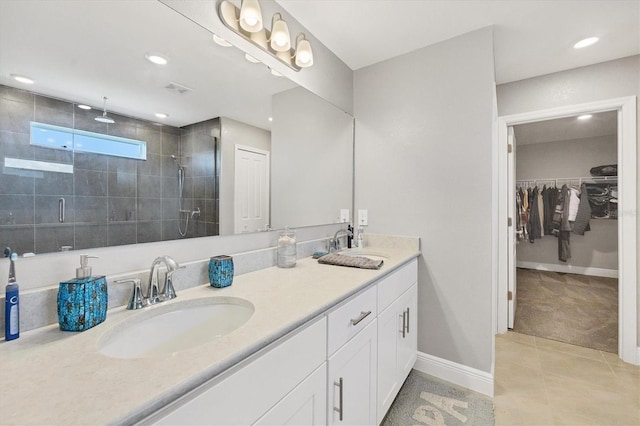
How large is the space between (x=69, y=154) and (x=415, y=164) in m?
1.92

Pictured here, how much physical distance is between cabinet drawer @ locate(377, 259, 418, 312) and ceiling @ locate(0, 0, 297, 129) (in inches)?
46.4

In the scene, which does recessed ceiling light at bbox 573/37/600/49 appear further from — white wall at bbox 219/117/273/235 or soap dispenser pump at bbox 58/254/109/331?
soap dispenser pump at bbox 58/254/109/331

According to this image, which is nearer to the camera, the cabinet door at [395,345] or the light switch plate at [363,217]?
the cabinet door at [395,345]

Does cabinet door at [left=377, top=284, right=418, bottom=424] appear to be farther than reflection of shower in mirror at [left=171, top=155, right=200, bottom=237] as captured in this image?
Yes

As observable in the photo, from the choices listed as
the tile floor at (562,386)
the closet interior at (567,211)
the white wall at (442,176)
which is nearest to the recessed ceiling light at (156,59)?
the white wall at (442,176)

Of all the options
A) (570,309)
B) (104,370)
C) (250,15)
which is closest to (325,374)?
(104,370)

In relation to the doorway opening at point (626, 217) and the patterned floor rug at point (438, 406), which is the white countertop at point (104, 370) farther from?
the doorway opening at point (626, 217)

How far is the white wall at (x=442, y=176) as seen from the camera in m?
1.81

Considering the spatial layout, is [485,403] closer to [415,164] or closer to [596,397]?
[596,397]

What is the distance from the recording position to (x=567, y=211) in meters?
4.57

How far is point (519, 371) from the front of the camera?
2023 mm

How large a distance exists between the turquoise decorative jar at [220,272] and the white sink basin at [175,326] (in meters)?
0.12

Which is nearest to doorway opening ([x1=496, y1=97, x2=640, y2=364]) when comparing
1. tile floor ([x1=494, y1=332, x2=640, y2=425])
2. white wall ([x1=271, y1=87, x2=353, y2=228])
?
tile floor ([x1=494, y1=332, x2=640, y2=425])

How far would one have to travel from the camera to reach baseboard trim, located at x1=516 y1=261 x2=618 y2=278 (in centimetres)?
452
